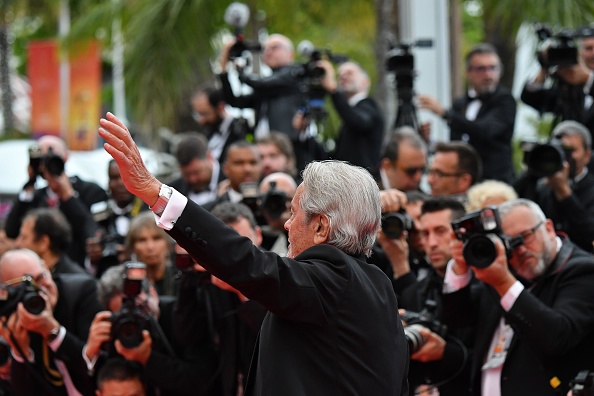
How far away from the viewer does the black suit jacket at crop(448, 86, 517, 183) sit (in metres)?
8.77

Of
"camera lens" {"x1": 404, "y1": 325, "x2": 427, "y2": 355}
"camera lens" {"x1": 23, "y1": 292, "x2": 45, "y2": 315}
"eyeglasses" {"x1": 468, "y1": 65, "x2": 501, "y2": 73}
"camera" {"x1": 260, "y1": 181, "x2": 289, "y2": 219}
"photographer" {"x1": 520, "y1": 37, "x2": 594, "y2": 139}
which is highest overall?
"eyeglasses" {"x1": 468, "y1": 65, "x2": 501, "y2": 73}

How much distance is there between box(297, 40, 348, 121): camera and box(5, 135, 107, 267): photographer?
1.83 metres

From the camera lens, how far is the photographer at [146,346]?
257 inches

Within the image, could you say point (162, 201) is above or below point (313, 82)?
below

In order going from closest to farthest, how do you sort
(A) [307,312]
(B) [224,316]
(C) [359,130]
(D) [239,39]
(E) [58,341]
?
(A) [307,312] < (B) [224,316] < (E) [58,341] < (C) [359,130] < (D) [239,39]

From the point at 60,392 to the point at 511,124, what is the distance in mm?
3768

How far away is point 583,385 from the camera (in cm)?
526

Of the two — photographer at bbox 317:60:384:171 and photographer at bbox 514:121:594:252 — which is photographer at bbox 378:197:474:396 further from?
photographer at bbox 317:60:384:171

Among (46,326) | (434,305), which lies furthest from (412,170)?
(46,326)

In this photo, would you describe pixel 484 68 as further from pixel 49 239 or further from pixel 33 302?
pixel 33 302

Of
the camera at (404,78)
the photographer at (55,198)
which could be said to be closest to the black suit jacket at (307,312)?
the camera at (404,78)

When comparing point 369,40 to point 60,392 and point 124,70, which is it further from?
point 60,392

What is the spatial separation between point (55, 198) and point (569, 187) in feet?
13.0

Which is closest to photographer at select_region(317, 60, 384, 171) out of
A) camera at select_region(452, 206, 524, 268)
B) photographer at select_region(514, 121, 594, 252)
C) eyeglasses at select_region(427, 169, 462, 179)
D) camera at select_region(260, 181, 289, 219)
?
eyeglasses at select_region(427, 169, 462, 179)
